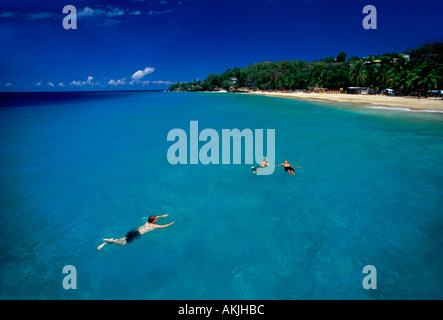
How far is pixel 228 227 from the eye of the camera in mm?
9102

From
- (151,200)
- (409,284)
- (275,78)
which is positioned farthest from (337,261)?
(275,78)

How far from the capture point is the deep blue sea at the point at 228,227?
645 centimetres

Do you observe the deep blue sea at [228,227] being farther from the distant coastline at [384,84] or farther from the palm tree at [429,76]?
the palm tree at [429,76]

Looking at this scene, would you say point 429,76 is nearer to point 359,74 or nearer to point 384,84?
point 384,84

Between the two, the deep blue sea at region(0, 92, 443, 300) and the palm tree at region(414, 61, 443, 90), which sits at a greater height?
the palm tree at region(414, 61, 443, 90)

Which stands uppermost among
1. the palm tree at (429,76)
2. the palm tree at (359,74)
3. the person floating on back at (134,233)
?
the palm tree at (359,74)

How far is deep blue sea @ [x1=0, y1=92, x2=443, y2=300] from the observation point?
254 inches

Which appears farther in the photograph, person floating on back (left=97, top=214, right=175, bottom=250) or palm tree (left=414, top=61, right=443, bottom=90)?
palm tree (left=414, top=61, right=443, bottom=90)

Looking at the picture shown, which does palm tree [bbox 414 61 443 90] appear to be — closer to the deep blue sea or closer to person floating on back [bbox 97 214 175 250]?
the deep blue sea

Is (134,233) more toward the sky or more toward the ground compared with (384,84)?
more toward the ground

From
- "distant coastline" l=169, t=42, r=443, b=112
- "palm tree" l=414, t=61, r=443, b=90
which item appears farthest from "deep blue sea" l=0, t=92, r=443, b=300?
"palm tree" l=414, t=61, r=443, b=90

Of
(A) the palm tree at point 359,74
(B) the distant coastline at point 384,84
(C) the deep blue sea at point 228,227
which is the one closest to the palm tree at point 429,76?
(B) the distant coastline at point 384,84

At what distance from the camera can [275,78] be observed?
13962cm

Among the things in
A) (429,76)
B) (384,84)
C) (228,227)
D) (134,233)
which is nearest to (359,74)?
(384,84)
